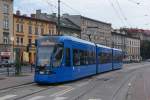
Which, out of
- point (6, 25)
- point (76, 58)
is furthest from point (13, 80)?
point (6, 25)

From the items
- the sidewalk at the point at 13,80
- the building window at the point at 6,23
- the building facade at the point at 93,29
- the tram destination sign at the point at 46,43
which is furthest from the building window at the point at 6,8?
the tram destination sign at the point at 46,43

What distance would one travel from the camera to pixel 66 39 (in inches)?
1214

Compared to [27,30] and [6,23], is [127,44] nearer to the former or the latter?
[27,30]

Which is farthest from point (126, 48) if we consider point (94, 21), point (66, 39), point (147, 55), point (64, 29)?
point (66, 39)

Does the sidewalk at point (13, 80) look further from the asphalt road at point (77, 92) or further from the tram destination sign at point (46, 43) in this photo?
the tram destination sign at point (46, 43)

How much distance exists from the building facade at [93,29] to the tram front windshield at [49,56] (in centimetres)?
8141

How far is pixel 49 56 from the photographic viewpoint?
95.3ft

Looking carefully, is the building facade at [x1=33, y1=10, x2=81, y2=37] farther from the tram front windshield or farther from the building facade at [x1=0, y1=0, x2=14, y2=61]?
the tram front windshield

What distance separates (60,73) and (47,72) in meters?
1.08

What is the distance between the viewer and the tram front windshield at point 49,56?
95.1ft

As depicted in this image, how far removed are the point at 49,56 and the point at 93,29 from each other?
347ft

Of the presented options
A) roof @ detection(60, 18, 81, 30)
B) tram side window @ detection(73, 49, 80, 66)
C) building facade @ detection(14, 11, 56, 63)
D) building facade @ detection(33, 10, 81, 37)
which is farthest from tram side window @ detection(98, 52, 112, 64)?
roof @ detection(60, 18, 81, 30)

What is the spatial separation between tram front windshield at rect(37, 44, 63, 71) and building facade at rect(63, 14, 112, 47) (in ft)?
267

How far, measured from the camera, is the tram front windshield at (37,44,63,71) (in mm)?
29000
